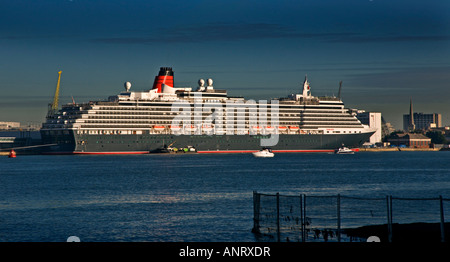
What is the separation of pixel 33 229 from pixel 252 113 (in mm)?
107025

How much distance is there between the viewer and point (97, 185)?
155ft

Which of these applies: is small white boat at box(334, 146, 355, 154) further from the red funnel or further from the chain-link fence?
the chain-link fence

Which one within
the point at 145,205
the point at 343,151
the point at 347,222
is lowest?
the point at 145,205

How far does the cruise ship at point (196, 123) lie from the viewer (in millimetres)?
116438

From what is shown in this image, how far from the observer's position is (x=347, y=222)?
23.3 meters

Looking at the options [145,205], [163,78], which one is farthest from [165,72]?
[145,205]

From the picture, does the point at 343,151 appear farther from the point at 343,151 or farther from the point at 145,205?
the point at 145,205
